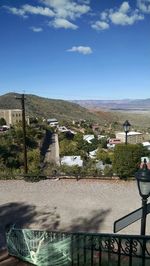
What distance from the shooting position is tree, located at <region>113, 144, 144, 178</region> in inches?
557

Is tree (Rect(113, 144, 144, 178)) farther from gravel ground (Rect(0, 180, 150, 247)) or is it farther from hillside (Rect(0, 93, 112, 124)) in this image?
hillside (Rect(0, 93, 112, 124))

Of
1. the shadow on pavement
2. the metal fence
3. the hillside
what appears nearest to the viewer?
the metal fence

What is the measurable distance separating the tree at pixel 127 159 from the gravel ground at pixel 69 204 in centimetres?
44

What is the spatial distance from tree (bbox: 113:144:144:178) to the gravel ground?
1.43ft

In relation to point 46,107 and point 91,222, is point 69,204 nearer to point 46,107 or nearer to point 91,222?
Answer: point 91,222

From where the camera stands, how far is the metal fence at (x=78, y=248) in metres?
4.38

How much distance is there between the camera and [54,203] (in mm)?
11789

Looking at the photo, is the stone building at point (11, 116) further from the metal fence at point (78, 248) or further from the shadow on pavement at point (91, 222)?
the metal fence at point (78, 248)

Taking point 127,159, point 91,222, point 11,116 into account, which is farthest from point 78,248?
point 11,116

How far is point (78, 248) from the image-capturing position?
5.30 metres

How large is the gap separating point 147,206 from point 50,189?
8.43 meters

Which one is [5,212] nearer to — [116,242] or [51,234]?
[51,234]

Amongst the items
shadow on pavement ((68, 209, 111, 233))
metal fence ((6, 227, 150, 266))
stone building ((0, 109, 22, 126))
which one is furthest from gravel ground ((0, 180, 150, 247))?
stone building ((0, 109, 22, 126))

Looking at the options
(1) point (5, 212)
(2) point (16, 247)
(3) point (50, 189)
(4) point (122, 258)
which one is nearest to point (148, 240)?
(4) point (122, 258)
